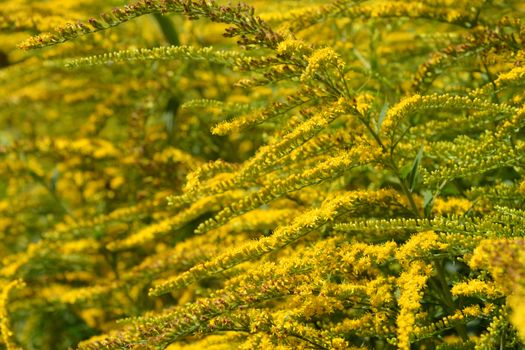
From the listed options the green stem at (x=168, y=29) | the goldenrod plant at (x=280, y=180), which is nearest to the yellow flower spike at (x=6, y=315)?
the goldenrod plant at (x=280, y=180)

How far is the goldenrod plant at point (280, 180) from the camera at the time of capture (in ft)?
5.36

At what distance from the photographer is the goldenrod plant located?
1.63m

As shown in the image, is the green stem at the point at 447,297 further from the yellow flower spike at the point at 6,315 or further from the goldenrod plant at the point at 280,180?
the yellow flower spike at the point at 6,315

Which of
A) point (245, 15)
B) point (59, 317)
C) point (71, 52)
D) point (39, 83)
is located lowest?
point (59, 317)

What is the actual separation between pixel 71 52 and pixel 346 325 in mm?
2213

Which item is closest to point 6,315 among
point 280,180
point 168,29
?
point 280,180

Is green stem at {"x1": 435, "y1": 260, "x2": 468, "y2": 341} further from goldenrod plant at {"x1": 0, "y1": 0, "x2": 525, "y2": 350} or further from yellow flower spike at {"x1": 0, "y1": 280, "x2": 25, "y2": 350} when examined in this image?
yellow flower spike at {"x1": 0, "y1": 280, "x2": 25, "y2": 350}

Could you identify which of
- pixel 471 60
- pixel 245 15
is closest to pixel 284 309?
pixel 245 15

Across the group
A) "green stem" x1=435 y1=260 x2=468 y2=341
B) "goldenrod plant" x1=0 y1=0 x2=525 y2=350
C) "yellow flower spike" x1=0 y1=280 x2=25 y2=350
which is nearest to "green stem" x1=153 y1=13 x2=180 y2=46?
"goldenrod plant" x1=0 y1=0 x2=525 y2=350

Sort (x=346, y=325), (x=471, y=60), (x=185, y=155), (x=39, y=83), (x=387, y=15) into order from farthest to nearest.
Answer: (x=39, y=83) → (x=185, y=155) → (x=387, y=15) → (x=471, y=60) → (x=346, y=325)

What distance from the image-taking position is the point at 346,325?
5.61 ft

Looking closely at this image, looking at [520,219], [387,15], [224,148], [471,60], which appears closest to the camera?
[520,219]

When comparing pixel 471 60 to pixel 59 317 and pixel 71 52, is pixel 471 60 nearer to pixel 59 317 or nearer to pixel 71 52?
pixel 71 52

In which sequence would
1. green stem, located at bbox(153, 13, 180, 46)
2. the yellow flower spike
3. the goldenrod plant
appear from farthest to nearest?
green stem, located at bbox(153, 13, 180, 46) → the yellow flower spike → the goldenrod plant
